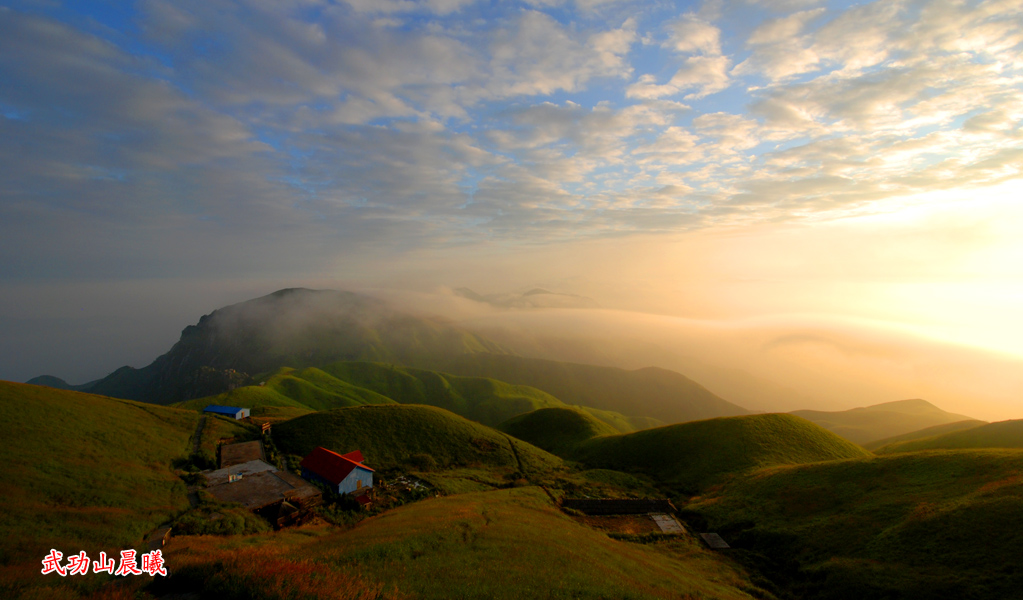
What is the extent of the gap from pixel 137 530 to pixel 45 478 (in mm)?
10019

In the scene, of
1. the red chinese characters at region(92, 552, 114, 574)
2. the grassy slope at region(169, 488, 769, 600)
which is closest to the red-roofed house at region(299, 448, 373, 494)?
the grassy slope at region(169, 488, 769, 600)

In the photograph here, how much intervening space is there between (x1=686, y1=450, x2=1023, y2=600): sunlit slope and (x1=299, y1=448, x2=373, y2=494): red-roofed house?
109 ft

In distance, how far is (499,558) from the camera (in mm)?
17844

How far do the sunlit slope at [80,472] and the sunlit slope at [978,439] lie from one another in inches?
3867

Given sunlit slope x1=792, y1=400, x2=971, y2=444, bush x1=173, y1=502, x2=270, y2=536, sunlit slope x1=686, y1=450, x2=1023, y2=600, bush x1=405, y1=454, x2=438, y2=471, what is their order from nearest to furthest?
sunlit slope x1=686, y1=450, x2=1023, y2=600 < bush x1=173, y1=502, x2=270, y2=536 < bush x1=405, y1=454, x2=438, y2=471 < sunlit slope x1=792, y1=400, x2=971, y2=444

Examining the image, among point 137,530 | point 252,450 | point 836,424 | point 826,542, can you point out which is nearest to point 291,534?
point 137,530

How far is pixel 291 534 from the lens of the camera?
26766 mm

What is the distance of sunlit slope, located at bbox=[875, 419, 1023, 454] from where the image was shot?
68375 millimetres

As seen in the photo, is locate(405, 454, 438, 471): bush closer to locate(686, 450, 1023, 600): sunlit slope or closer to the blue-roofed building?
locate(686, 450, 1023, 600): sunlit slope

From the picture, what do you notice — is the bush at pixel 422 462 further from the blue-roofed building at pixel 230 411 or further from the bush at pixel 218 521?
the blue-roofed building at pixel 230 411

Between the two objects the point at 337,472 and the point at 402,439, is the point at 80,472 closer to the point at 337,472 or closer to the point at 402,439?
the point at 337,472

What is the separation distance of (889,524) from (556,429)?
65204 mm

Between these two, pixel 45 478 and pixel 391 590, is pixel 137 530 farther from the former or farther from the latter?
pixel 391 590

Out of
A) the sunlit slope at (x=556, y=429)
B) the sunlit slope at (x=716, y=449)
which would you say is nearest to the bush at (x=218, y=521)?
the sunlit slope at (x=716, y=449)
